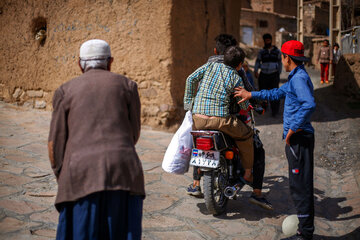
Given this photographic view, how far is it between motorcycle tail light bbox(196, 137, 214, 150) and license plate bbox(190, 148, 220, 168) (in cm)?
5

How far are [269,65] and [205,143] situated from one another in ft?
17.0

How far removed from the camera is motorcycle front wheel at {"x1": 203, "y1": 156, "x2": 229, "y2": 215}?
3.73 m

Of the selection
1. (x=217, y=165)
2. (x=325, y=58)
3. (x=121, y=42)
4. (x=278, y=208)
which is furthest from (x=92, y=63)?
(x=325, y=58)

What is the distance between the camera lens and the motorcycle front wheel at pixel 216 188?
373cm

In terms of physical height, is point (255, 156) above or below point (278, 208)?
above

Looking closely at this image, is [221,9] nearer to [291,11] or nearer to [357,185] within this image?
[357,185]

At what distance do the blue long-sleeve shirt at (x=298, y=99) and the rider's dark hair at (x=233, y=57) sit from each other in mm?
569

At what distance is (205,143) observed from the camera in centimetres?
374

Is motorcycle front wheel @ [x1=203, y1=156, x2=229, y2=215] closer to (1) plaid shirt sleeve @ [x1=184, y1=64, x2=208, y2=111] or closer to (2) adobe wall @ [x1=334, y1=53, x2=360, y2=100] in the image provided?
(1) plaid shirt sleeve @ [x1=184, y1=64, x2=208, y2=111]

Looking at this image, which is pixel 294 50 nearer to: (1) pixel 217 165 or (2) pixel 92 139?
(1) pixel 217 165

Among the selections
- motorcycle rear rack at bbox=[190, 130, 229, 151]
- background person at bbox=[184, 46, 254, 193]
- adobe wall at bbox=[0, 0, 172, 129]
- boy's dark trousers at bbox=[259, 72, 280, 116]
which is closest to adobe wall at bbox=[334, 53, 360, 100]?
boy's dark trousers at bbox=[259, 72, 280, 116]

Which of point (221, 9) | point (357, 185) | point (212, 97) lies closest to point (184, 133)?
point (212, 97)

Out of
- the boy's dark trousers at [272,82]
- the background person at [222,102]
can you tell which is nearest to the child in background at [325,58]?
the boy's dark trousers at [272,82]

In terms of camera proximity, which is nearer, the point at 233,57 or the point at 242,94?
the point at 242,94
